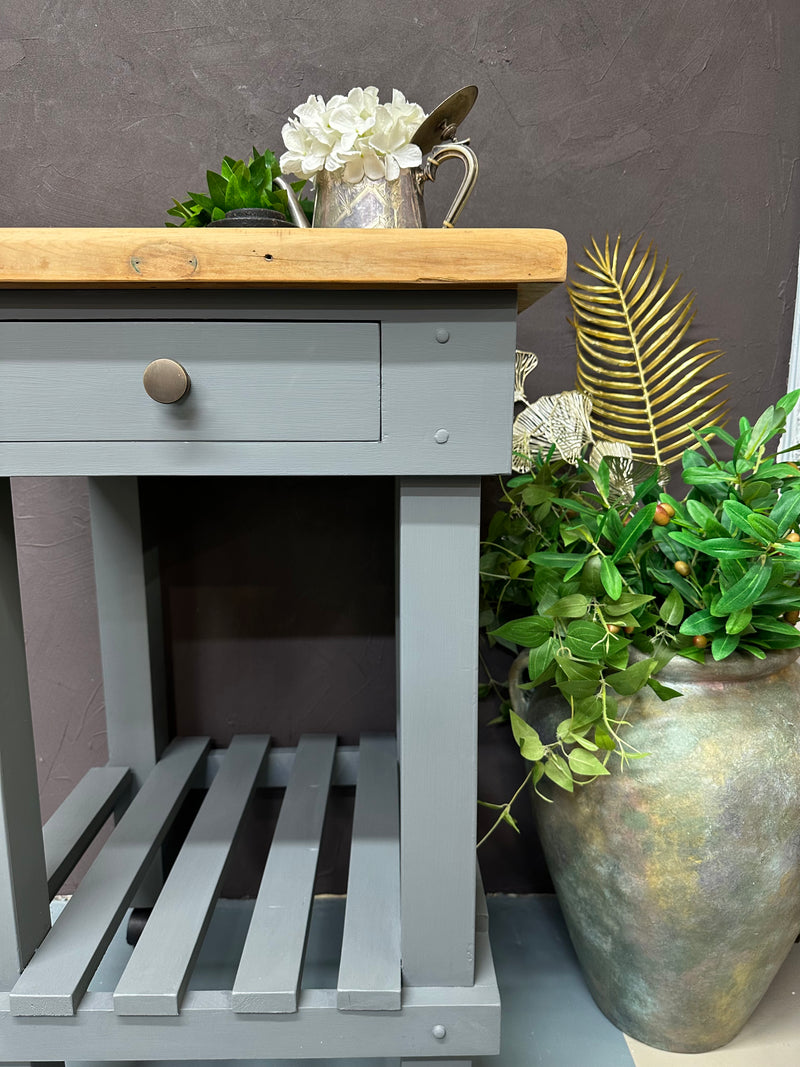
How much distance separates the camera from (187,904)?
2.27 feet

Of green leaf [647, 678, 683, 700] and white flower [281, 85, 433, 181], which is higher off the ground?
white flower [281, 85, 433, 181]

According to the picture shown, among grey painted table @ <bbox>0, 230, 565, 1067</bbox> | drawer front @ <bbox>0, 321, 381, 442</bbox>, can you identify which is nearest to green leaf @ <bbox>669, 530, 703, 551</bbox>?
grey painted table @ <bbox>0, 230, 565, 1067</bbox>

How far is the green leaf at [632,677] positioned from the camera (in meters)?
0.66

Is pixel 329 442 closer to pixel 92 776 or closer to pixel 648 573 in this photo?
pixel 648 573

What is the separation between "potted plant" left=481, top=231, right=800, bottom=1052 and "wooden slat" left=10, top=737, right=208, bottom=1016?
442mm

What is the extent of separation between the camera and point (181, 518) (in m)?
1.01

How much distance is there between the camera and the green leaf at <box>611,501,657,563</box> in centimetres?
68

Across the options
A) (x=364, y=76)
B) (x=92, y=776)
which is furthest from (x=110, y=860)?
(x=364, y=76)

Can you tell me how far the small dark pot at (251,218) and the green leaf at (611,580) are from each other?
1.49 feet

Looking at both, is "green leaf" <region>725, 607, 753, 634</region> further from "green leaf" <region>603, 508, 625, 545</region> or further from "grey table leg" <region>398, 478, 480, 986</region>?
"grey table leg" <region>398, 478, 480, 986</region>

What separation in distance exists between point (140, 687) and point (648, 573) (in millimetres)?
693

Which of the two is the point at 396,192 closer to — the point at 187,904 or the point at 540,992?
the point at 187,904

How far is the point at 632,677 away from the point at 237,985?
452 mm

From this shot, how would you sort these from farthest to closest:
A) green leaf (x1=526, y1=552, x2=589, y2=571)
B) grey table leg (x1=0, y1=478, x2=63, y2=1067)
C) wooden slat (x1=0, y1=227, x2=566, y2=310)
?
green leaf (x1=526, y1=552, x2=589, y2=571)
grey table leg (x1=0, y1=478, x2=63, y2=1067)
wooden slat (x1=0, y1=227, x2=566, y2=310)
